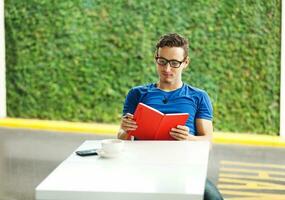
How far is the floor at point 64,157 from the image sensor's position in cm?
438

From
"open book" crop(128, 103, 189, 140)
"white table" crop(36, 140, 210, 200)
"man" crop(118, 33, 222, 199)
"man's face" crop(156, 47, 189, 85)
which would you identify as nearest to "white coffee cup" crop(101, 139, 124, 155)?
"white table" crop(36, 140, 210, 200)

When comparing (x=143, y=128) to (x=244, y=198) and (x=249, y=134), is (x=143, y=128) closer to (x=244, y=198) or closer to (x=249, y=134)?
(x=244, y=198)

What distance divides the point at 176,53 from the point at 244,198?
1.52m

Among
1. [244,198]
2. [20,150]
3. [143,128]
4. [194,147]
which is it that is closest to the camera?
[194,147]

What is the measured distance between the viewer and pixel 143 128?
303 cm

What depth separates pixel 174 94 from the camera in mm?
3287

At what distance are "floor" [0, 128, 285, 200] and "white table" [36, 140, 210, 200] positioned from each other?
1.66m

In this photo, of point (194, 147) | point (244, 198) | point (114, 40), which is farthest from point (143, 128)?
point (114, 40)

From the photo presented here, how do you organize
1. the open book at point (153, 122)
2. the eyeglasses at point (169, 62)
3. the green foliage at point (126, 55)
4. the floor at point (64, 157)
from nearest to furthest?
the open book at point (153, 122), the eyeglasses at point (169, 62), the floor at point (64, 157), the green foliage at point (126, 55)

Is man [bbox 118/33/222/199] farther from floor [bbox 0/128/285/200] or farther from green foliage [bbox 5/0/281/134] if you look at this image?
green foliage [bbox 5/0/281/134]

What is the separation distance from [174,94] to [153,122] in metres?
0.37

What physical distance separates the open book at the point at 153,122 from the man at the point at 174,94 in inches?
5.1

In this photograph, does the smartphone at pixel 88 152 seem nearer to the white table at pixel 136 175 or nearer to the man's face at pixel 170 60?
the white table at pixel 136 175

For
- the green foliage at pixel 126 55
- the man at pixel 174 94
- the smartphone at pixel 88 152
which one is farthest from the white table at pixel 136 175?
the green foliage at pixel 126 55
